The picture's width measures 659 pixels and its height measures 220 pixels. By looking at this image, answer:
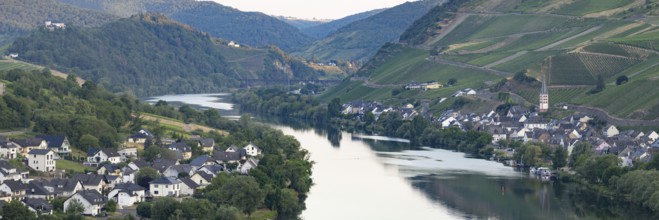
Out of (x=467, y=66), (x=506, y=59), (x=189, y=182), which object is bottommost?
(x=189, y=182)

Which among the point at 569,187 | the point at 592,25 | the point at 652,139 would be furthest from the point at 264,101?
the point at 569,187

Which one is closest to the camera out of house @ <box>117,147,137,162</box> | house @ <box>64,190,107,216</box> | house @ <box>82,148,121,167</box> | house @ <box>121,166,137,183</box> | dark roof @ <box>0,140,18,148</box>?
house @ <box>64,190,107,216</box>

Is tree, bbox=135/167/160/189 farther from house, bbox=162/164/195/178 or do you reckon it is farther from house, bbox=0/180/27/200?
house, bbox=0/180/27/200

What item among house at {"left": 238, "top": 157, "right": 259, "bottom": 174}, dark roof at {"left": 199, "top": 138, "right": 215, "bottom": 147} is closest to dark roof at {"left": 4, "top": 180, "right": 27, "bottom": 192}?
house at {"left": 238, "top": 157, "right": 259, "bottom": 174}

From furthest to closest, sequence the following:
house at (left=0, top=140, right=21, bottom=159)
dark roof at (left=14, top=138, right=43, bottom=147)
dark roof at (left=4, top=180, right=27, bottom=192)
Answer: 1. dark roof at (left=14, top=138, right=43, bottom=147)
2. house at (left=0, top=140, right=21, bottom=159)
3. dark roof at (left=4, top=180, right=27, bottom=192)

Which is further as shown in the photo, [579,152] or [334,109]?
[334,109]

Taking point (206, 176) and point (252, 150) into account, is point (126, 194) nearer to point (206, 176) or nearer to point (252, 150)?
point (206, 176)

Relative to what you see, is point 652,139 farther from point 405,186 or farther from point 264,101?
point 264,101

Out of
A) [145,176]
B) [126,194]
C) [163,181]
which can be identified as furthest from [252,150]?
[126,194]
